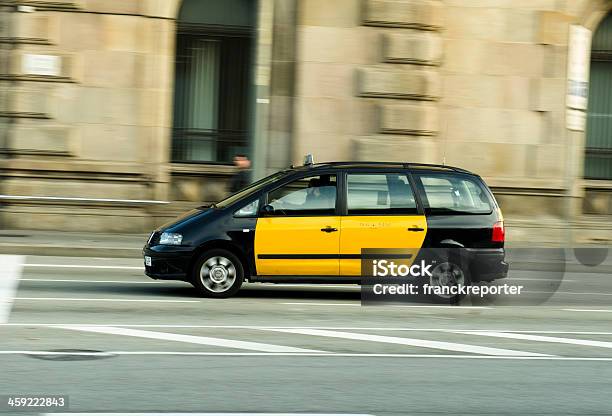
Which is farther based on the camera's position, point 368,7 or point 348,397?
point 368,7

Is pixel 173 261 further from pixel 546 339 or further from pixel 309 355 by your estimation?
pixel 546 339

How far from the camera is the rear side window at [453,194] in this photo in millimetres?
12875

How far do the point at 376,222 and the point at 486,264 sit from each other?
4.38ft

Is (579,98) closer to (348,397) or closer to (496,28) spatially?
(496,28)

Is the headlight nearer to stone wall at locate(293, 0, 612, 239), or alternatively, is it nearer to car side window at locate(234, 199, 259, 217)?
car side window at locate(234, 199, 259, 217)

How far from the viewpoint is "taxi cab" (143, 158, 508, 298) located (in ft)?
41.1

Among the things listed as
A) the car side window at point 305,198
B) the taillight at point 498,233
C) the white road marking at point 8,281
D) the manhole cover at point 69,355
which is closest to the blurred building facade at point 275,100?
the white road marking at point 8,281

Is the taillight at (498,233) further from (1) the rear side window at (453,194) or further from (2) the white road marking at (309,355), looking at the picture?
(2) the white road marking at (309,355)

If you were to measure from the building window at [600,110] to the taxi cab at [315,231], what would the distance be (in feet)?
32.9

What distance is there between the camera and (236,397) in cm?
714

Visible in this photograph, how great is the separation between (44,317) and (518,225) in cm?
1220

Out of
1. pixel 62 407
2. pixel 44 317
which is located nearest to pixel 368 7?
pixel 44 317

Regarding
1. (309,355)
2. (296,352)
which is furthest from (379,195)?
(309,355)

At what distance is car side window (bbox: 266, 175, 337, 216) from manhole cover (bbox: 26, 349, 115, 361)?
4.27 metres
